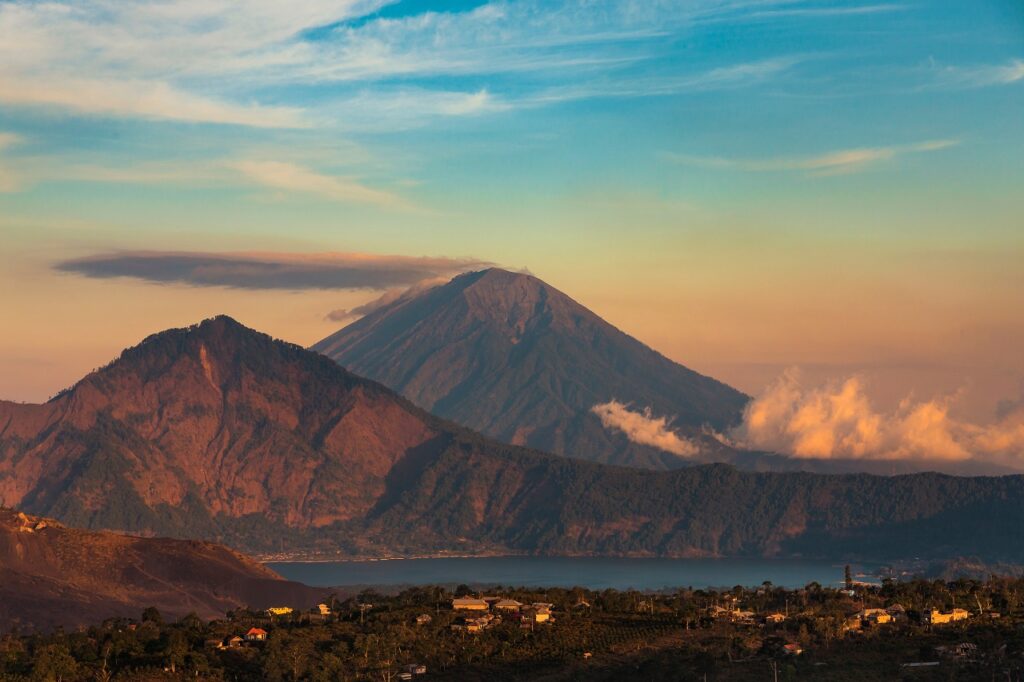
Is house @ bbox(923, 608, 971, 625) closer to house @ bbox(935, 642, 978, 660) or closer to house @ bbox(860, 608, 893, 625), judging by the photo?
house @ bbox(860, 608, 893, 625)

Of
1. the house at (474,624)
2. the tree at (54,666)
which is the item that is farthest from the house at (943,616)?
the tree at (54,666)

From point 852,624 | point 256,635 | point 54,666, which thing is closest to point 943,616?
point 852,624

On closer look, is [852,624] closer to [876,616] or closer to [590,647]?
[876,616]

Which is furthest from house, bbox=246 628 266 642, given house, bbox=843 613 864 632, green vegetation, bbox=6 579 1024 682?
house, bbox=843 613 864 632

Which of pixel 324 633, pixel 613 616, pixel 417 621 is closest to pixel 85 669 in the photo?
pixel 324 633

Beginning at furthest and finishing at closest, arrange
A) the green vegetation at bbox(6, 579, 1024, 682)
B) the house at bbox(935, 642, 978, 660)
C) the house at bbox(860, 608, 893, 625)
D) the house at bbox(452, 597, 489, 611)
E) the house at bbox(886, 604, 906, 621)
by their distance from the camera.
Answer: the house at bbox(452, 597, 489, 611)
the house at bbox(886, 604, 906, 621)
the house at bbox(860, 608, 893, 625)
the green vegetation at bbox(6, 579, 1024, 682)
the house at bbox(935, 642, 978, 660)

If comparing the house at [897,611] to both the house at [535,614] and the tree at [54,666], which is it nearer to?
the house at [535,614]
